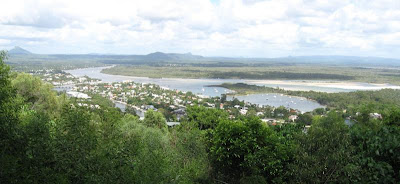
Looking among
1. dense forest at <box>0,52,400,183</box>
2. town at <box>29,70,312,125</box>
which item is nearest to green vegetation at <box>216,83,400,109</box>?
town at <box>29,70,312,125</box>

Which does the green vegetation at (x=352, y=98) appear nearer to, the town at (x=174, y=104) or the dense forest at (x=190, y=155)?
the town at (x=174, y=104)

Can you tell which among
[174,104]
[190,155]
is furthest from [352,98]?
[190,155]

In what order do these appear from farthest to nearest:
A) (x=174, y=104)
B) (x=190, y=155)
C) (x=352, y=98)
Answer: (x=352, y=98), (x=174, y=104), (x=190, y=155)

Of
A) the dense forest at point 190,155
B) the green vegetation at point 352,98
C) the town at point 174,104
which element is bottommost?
the town at point 174,104

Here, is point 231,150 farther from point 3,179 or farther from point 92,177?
point 3,179

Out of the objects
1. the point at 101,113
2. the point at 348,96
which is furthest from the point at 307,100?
the point at 101,113

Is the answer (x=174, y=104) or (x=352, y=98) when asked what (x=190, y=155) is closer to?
(x=174, y=104)

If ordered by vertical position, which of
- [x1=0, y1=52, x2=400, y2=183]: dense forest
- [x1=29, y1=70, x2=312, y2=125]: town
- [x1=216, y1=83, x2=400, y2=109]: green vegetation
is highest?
[x1=0, y1=52, x2=400, y2=183]: dense forest

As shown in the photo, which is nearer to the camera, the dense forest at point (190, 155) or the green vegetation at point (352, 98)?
the dense forest at point (190, 155)

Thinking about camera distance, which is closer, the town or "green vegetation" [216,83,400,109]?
the town

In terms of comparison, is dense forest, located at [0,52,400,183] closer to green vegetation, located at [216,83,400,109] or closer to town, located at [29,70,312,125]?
town, located at [29,70,312,125]

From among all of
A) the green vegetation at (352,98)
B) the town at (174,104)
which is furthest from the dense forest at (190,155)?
the green vegetation at (352,98)

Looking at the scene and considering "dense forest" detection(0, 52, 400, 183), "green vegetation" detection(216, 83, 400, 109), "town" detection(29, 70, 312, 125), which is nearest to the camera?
"dense forest" detection(0, 52, 400, 183)
